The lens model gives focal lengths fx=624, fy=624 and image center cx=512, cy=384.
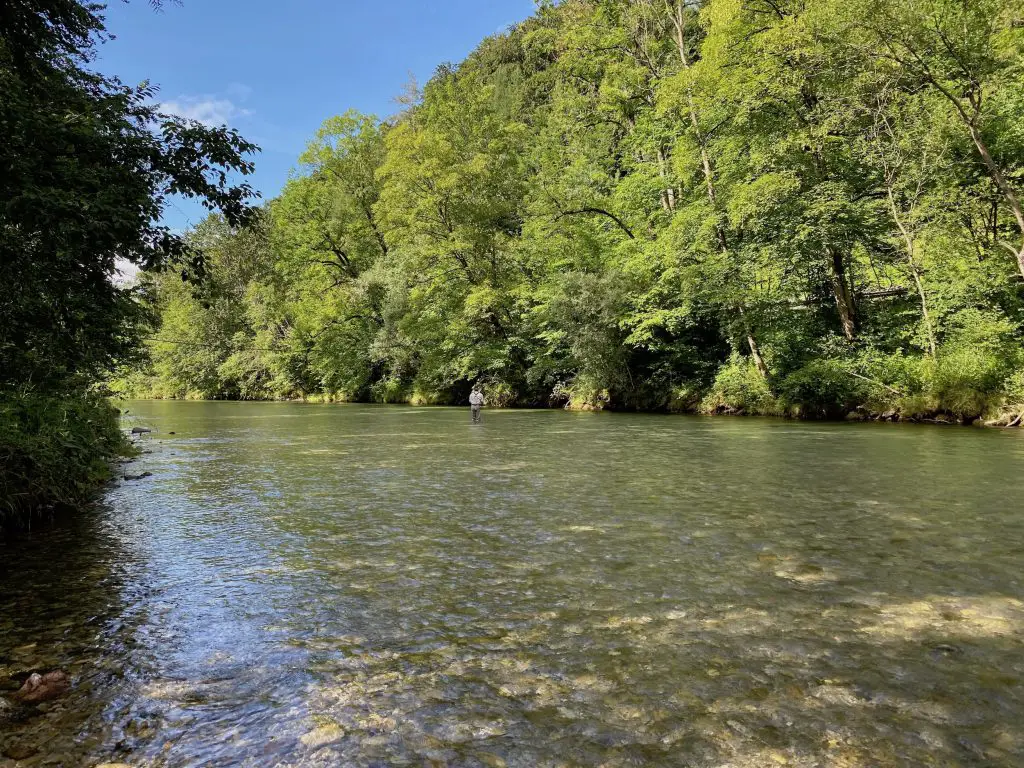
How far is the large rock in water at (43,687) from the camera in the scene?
354cm

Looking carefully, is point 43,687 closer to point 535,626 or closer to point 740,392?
point 535,626

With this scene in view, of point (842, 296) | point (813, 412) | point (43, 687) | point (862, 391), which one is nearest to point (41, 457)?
point (43, 687)

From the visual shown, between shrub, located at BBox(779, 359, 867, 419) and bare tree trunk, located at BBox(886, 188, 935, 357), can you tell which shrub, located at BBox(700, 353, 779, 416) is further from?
bare tree trunk, located at BBox(886, 188, 935, 357)

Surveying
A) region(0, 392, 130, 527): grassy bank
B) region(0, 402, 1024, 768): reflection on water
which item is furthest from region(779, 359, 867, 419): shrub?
region(0, 392, 130, 527): grassy bank

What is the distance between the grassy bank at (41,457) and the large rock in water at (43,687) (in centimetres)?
454

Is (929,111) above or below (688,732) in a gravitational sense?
above

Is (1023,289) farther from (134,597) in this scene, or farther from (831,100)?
(134,597)

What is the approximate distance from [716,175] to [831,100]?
676 centimetres

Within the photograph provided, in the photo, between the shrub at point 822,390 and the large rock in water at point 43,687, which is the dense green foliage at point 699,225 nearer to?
the shrub at point 822,390

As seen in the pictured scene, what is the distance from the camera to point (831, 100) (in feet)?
68.0

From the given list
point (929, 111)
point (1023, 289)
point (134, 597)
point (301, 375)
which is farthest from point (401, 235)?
point (134, 597)

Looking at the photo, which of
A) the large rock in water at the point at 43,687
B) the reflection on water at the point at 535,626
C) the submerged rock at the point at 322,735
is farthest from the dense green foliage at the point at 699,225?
the submerged rock at the point at 322,735

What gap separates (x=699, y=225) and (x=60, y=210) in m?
23.7

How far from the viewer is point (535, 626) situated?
14.8 ft
